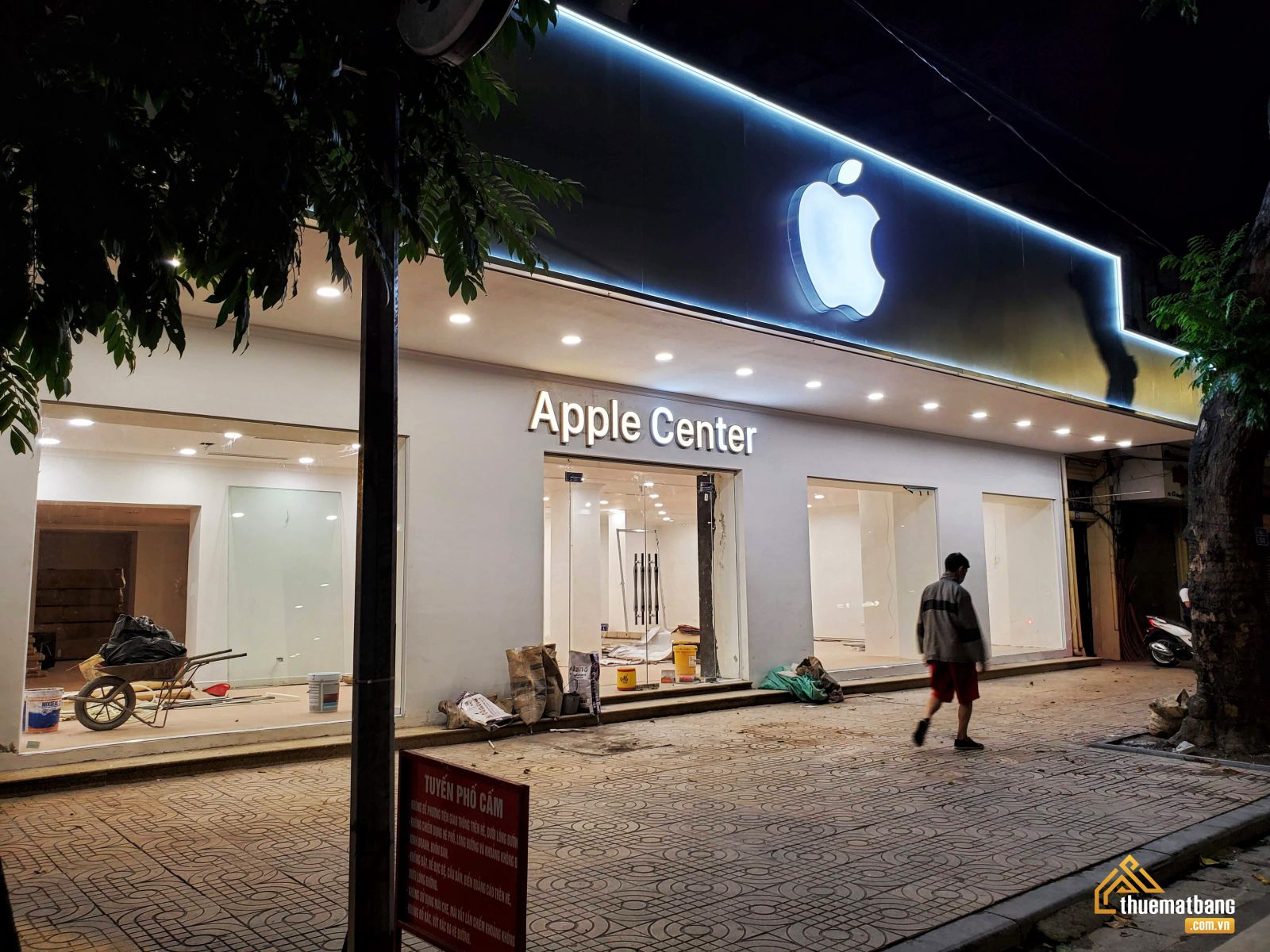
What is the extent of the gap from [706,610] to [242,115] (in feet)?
35.0

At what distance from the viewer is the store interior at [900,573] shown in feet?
49.4

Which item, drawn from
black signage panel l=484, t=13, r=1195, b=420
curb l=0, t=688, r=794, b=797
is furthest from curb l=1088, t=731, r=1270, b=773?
black signage panel l=484, t=13, r=1195, b=420

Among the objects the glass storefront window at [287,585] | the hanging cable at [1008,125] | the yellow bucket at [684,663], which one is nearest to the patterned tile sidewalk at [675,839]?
the glass storefront window at [287,585]

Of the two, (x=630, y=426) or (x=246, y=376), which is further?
(x=630, y=426)

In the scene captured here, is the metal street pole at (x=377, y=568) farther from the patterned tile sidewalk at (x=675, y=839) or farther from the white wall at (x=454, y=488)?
the white wall at (x=454, y=488)

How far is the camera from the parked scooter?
51.9 feet

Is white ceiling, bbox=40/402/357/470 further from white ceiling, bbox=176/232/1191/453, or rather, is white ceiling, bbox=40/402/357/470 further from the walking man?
the walking man

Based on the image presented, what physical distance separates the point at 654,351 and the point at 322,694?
5.02 m

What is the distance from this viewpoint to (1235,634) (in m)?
7.89

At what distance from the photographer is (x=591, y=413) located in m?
10.8

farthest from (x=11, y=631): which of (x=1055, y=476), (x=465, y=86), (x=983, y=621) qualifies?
(x=1055, y=476)

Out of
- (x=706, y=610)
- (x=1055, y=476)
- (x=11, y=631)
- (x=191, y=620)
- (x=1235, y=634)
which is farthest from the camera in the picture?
(x=1055, y=476)

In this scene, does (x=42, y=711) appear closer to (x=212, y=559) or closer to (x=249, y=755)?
(x=249, y=755)

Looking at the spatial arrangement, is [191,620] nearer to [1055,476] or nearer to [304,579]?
[304,579]
